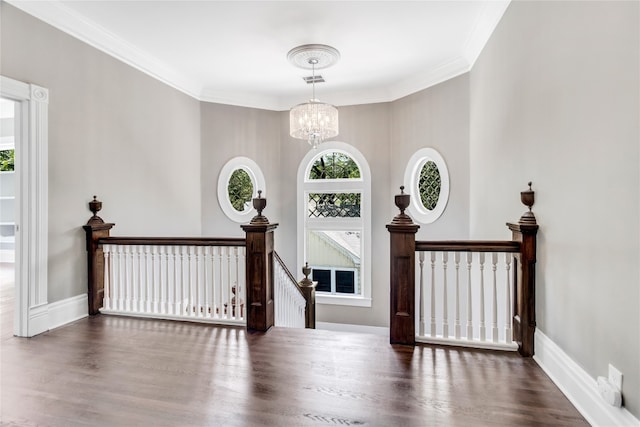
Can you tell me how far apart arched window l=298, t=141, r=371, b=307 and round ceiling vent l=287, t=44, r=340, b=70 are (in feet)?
5.01

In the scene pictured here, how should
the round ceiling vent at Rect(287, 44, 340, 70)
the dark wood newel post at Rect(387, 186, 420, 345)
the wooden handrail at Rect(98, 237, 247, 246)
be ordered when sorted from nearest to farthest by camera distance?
the dark wood newel post at Rect(387, 186, 420, 345) → the wooden handrail at Rect(98, 237, 247, 246) → the round ceiling vent at Rect(287, 44, 340, 70)

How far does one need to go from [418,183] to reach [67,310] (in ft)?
14.5

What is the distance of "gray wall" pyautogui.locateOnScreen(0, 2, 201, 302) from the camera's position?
2924mm

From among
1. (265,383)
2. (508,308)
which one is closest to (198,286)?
(265,383)

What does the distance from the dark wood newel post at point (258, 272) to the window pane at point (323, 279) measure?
8.85 ft

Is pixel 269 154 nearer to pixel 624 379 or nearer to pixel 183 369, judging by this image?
pixel 183 369

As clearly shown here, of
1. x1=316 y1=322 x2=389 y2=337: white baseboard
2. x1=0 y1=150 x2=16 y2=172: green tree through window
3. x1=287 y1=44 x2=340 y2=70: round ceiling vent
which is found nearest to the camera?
x1=287 y1=44 x2=340 y2=70: round ceiling vent

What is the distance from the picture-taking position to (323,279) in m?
5.66

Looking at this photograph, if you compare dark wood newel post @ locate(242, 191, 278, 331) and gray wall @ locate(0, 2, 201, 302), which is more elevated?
gray wall @ locate(0, 2, 201, 302)

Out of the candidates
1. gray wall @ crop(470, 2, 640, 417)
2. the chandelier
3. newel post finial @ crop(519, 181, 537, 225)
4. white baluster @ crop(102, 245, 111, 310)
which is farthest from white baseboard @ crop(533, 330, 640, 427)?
white baluster @ crop(102, 245, 111, 310)

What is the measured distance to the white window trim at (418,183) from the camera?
4.43 metres

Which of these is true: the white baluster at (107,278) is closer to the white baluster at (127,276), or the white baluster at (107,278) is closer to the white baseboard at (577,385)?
the white baluster at (127,276)

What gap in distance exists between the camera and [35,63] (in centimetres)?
287

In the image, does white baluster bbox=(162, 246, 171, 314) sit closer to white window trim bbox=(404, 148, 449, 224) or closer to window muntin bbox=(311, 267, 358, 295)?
window muntin bbox=(311, 267, 358, 295)
